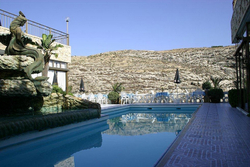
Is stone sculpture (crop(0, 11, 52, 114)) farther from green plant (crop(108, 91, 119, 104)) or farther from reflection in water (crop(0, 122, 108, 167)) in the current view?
green plant (crop(108, 91, 119, 104))

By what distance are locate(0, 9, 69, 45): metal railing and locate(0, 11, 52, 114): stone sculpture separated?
600 centimetres

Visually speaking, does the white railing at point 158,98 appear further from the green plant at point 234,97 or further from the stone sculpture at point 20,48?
the stone sculpture at point 20,48

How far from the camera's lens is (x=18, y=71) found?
5586 mm

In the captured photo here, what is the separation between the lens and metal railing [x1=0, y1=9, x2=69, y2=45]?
36.1 ft

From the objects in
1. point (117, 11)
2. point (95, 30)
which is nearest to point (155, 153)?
point (117, 11)

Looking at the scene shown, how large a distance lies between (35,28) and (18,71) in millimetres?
8351

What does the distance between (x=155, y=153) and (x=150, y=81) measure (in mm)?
24909

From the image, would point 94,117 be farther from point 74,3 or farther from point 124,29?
point 124,29

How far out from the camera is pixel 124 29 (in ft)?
82.6

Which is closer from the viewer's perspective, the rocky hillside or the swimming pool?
the swimming pool

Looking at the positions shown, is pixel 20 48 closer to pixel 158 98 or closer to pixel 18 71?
pixel 18 71

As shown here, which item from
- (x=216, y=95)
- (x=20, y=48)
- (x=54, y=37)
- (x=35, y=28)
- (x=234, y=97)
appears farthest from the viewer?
(x=54, y=37)

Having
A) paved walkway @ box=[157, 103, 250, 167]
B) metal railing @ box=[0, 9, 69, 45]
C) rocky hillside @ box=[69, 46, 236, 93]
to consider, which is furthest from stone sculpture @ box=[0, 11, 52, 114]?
rocky hillside @ box=[69, 46, 236, 93]

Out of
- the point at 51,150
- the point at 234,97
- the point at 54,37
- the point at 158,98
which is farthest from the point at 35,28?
the point at 234,97
